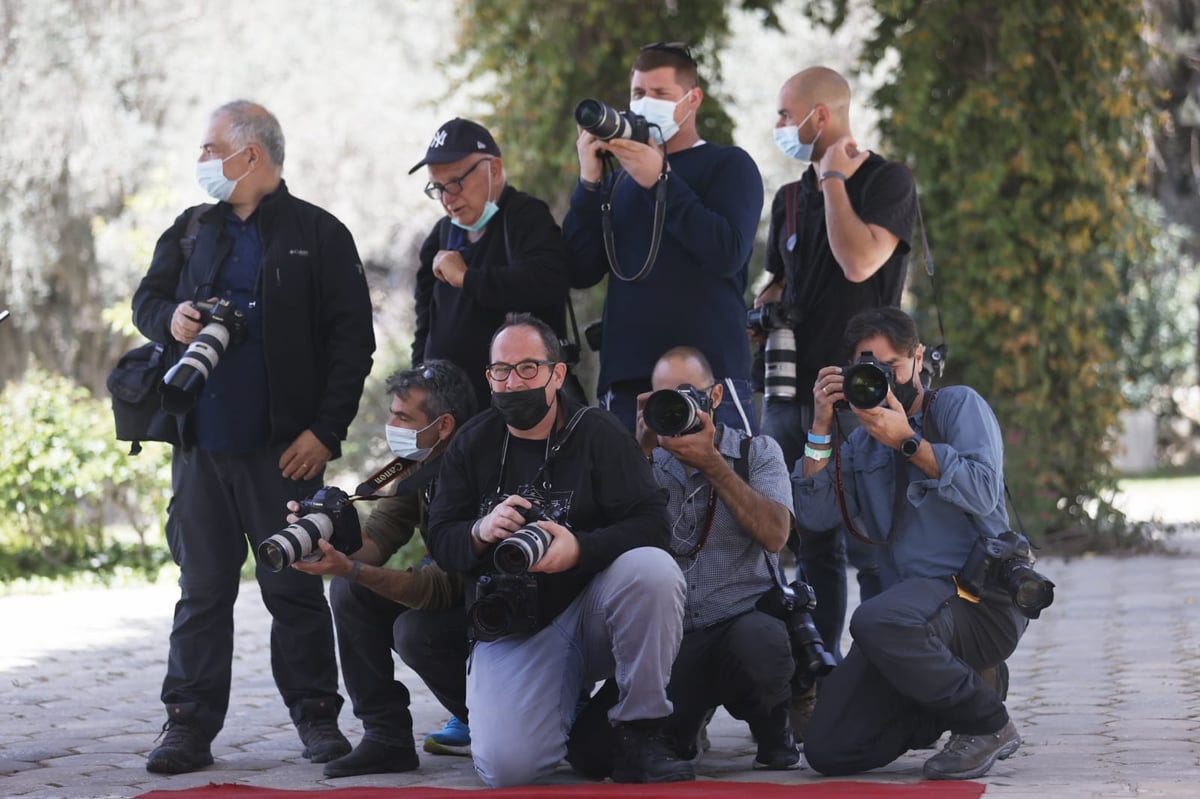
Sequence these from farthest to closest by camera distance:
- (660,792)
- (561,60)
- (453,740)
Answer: (561,60)
(453,740)
(660,792)

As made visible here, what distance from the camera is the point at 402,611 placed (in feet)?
16.5

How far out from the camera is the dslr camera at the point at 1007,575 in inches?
177

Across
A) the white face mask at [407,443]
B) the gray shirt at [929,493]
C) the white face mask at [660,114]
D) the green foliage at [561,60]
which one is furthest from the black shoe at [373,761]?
the green foliage at [561,60]

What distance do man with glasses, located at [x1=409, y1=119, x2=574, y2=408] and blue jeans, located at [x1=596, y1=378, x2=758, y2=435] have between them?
28 cm

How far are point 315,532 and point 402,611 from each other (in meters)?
0.61

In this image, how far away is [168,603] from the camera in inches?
397

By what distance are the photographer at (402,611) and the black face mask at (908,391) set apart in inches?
50.2

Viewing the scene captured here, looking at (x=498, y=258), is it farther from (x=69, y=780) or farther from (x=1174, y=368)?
(x=1174, y=368)

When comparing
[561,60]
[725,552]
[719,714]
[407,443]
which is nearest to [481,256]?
[407,443]

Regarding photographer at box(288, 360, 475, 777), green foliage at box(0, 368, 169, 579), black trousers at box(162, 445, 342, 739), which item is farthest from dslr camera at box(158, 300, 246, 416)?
green foliage at box(0, 368, 169, 579)

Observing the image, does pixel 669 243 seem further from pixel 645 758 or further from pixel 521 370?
pixel 645 758

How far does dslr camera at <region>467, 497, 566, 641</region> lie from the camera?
438cm

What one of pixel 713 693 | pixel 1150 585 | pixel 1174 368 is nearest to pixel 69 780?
pixel 713 693

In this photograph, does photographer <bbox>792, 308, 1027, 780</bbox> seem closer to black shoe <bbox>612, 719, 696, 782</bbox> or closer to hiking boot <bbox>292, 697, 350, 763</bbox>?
black shoe <bbox>612, 719, 696, 782</bbox>
